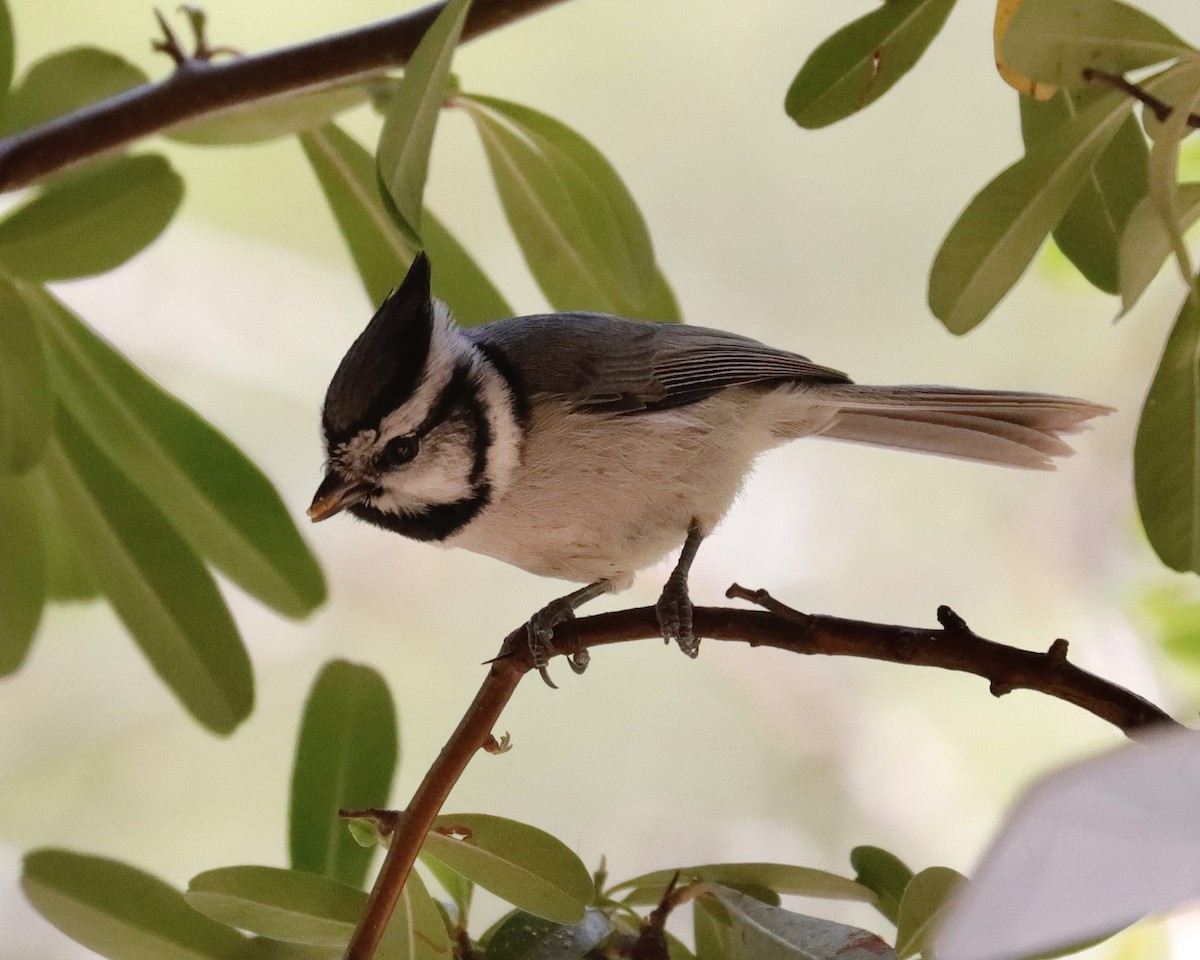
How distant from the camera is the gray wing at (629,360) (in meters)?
1.55

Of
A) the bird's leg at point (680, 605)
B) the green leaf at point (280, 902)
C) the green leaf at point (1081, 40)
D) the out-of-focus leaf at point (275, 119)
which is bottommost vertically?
the green leaf at point (280, 902)

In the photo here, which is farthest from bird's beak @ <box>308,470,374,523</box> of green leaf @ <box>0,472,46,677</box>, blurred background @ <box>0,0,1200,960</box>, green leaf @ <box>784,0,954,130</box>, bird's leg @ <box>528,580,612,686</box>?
blurred background @ <box>0,0,1200,960</box>

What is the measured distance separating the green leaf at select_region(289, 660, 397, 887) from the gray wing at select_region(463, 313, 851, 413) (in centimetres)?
47

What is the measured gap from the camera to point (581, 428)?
58.4 inches

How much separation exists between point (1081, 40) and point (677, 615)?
0.66 m

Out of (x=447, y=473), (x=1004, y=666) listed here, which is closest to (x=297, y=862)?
(x=447, y=473)

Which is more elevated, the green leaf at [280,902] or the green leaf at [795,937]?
the green leaf at [795,937]

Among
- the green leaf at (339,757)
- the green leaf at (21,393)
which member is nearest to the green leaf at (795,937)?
the green leaf at (339,757)

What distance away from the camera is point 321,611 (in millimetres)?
1428

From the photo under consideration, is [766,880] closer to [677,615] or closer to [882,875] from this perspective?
[882,875]

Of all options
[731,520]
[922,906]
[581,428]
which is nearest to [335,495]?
[581,428]

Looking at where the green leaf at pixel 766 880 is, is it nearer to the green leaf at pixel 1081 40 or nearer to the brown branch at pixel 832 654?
the brown branch at pixel 832 654

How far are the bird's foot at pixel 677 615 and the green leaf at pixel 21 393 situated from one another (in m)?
0.63

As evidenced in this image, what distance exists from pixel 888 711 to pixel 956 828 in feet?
1.08
